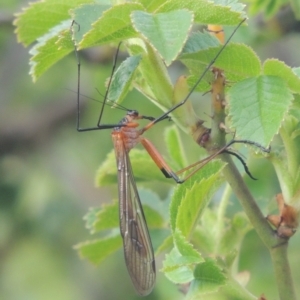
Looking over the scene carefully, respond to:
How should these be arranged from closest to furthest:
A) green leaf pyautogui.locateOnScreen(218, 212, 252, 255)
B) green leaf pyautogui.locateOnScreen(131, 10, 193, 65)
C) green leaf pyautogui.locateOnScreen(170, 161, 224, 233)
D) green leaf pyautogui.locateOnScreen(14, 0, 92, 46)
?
1. green leaf pyautogui.locateOnScreen(131, 10, 193, 65)
2. green leaf pyautogui.locateOnScreen(170, 161, 224, 233)
3. green leaf pyautogui.locateOnScreen(14, 0, 92, 46)
4. green leaf pyautogui.locateOnScreen(218, 212, 252, 255)

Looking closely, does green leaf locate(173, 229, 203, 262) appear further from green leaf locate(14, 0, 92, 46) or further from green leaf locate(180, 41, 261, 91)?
green leaf locate(14, 0, 92, 46)

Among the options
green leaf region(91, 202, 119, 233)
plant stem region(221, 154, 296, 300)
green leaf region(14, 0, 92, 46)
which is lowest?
green leaf region(91, 202, 119, 233)

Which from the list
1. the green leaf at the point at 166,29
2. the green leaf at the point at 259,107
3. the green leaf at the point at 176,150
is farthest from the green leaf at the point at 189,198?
the green leaf at the point at 176,150

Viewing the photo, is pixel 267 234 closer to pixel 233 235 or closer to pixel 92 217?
pixel 233 235

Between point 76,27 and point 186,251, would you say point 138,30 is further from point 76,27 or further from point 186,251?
point 186,251

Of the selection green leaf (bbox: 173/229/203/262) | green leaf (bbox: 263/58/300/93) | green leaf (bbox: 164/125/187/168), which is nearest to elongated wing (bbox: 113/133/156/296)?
green leaf (bbox: 164/125/187/168)

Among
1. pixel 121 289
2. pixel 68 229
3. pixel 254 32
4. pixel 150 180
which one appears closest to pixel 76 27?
pixel 150 180

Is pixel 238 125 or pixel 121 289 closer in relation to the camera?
pixel 238 125
